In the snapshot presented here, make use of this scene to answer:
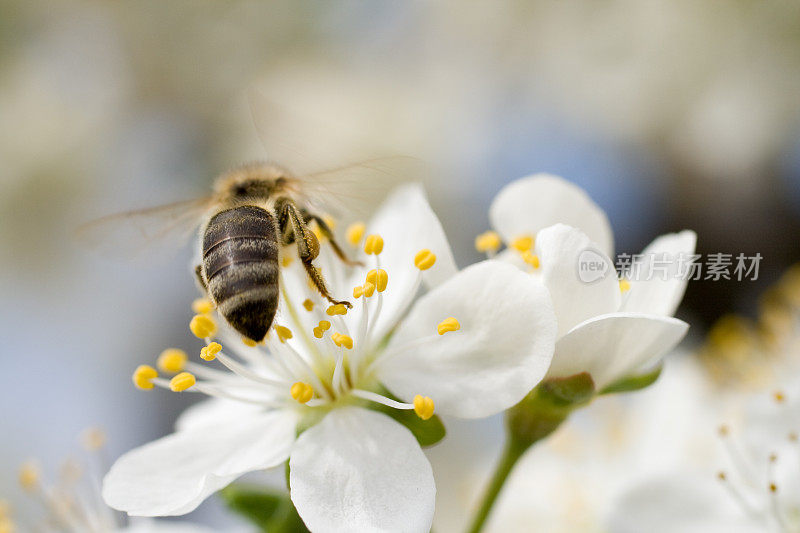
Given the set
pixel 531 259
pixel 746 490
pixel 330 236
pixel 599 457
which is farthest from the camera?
pixel 599 457

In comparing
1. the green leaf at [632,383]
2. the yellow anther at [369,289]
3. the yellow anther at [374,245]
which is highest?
the yellow anther at [374,245]

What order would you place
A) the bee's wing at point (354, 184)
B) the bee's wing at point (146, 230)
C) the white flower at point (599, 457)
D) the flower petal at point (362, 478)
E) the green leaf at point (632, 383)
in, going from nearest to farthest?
the flower petal at point (362, 478), the green leaf at point (632, 383), the bee's wing at point (354, 184), the bee's wing at point (146, 230), the white flower at point (599, 457)

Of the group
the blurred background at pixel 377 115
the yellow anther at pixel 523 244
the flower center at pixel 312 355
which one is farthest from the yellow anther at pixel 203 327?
the blurred background at pixel 377 115

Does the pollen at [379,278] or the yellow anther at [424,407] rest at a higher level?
the pollen at [379,278]

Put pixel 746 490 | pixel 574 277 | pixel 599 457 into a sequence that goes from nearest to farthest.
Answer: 1. pixel 574 277
2. pixel 746 490
3. pixel 599 457

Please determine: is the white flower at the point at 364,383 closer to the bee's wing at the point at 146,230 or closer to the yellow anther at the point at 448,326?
the yellow anther at the point at 448,326

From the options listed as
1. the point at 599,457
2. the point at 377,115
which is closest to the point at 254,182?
the point at 599,457

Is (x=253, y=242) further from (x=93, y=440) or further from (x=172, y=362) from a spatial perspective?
(x=93, y=440)

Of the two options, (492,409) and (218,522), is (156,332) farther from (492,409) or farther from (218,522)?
(492,409)
